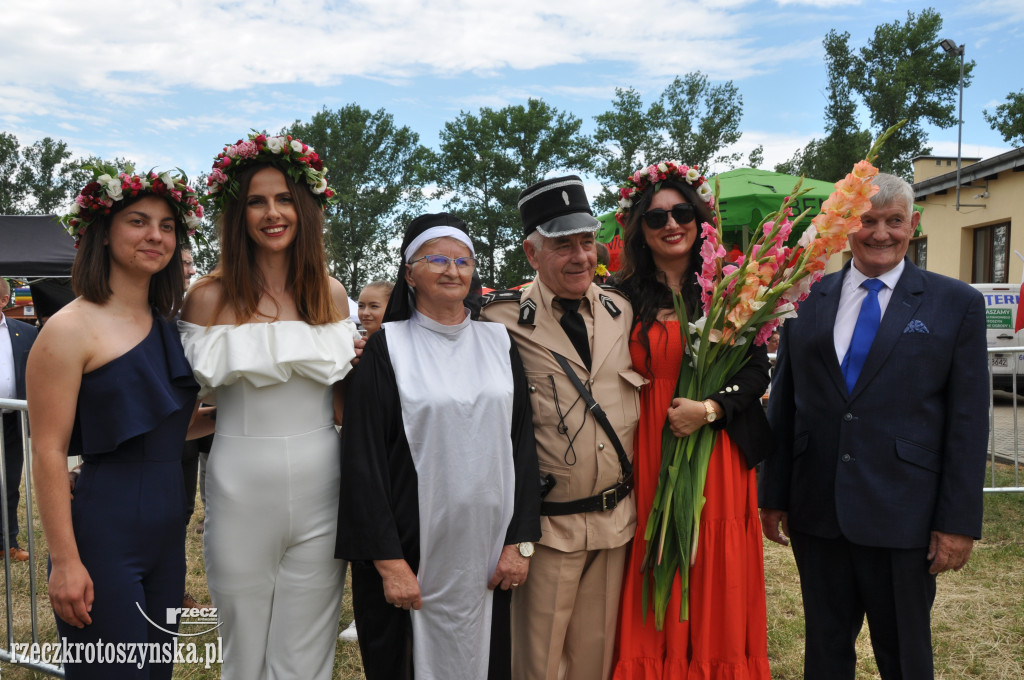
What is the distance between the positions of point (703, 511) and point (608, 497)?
393mm

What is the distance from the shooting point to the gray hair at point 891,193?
8.92ft

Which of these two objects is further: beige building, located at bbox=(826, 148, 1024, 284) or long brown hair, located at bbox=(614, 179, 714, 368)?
beige building, located at bbox=(826, 148, 1024, 284)

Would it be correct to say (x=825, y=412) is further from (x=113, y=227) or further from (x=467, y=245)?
(x=113, y=227)

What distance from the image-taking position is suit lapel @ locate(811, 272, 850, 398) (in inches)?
107

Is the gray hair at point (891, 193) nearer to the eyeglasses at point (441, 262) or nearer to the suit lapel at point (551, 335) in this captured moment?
the suit lapel at point (551, 335)

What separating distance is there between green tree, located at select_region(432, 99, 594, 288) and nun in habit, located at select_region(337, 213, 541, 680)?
104ft

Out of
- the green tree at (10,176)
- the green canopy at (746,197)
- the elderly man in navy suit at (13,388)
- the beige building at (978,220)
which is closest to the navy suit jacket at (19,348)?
the elderly man in navy suit at (13,388)

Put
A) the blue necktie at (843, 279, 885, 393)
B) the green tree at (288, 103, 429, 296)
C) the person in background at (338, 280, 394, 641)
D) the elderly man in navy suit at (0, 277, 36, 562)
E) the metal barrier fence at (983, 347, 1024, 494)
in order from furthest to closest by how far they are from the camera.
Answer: the green tree at (288, 103, 429, 296) → the metal barrier fence at (983, 347, 1024, 494) → the elderly man in navy suit at (0, 277, 36, 562) → the person in background at (338, 280, 394, 641) → the blue necktie at (843, 279, 885, 393)

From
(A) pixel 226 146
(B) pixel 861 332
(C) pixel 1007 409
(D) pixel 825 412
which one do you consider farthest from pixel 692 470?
(C) pixel 1007 409

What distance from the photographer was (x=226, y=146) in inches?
102

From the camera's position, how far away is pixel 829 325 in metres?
2.79

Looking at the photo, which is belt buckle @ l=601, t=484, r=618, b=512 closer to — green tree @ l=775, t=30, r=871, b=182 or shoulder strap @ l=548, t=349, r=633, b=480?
shoulder strap @ l=548, t=349, r=633, b=480

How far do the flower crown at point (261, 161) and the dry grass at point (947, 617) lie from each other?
2584mm

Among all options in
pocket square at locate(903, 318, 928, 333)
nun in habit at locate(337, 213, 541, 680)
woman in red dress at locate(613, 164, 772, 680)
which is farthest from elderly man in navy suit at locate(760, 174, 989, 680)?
nun in habit at locate(337, 213, 541, 680)
